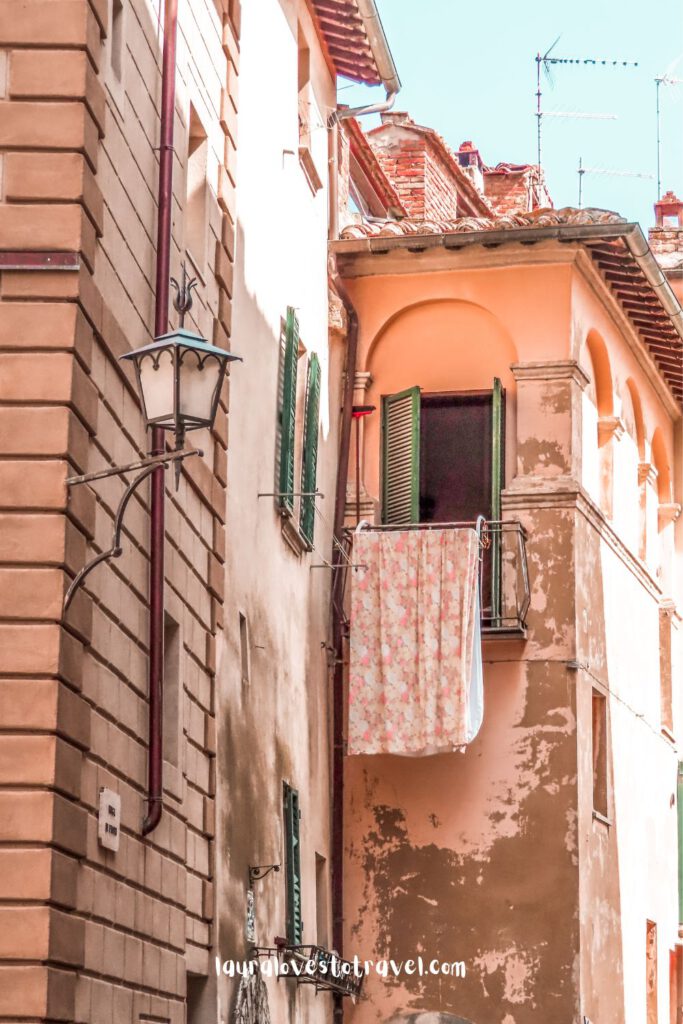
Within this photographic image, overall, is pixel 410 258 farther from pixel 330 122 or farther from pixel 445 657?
pixel 445 657

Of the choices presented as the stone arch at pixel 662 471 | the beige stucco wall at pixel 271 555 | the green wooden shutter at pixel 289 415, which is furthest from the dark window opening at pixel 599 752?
the stone arch at pixel 662 471

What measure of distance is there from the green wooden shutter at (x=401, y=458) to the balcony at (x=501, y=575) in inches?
19.1

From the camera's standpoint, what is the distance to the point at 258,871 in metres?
→ 16.9

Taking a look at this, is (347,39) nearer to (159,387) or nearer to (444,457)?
(444,457)

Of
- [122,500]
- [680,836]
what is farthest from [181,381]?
[680,836]

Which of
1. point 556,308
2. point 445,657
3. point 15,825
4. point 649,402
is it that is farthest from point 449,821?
point 15,825

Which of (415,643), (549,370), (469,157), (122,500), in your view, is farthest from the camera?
(469,157)

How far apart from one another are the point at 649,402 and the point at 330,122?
5732 mm

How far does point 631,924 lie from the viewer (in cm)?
2261

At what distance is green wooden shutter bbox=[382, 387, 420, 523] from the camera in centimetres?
2190

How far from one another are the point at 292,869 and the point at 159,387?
26.9ft

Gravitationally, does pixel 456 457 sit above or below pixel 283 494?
above

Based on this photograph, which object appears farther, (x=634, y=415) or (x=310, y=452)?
(x=634, y=415)

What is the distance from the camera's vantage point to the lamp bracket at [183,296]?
13469 mm
